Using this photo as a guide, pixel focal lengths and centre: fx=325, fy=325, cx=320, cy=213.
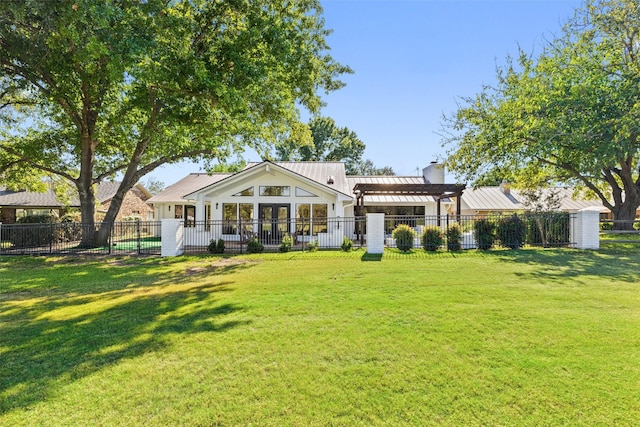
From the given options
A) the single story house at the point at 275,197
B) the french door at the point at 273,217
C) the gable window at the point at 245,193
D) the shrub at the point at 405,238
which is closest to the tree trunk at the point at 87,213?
the single story house at the point at 275,197

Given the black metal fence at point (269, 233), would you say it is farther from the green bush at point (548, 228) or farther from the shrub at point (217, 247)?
the green bush at point (548, 228)

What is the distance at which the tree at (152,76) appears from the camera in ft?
31.2

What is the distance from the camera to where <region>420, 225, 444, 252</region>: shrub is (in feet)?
43.7

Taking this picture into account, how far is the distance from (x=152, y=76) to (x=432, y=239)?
11.6 m

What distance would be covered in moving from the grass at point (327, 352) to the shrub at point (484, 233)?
18.6 ft

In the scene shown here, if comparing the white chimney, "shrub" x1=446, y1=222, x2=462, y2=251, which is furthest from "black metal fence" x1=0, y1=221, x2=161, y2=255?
the white chimney

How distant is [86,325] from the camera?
16.7ft

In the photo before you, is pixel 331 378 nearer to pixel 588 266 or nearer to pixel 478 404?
pixel 478 404

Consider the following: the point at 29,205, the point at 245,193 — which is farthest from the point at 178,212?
the point at 29,205

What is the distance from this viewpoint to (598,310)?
5414 mm

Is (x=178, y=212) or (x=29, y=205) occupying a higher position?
(x=29, y=205)

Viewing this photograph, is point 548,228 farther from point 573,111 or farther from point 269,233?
point 269,233

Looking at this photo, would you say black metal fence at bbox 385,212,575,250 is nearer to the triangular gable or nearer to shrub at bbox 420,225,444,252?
shrub at bbox 420,225,444,252

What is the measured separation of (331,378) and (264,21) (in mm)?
11932
